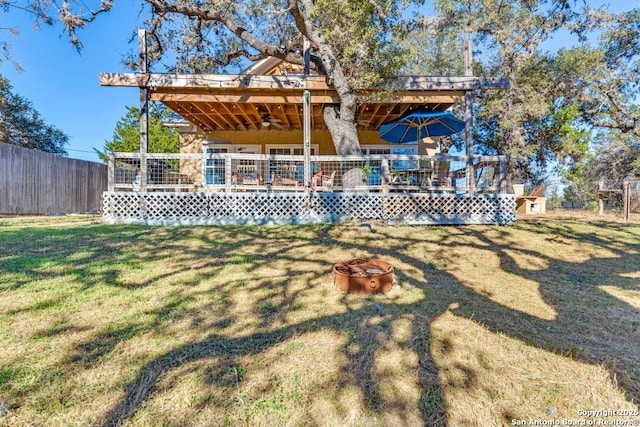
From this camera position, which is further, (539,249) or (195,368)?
(539,249)

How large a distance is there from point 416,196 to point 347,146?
210cm

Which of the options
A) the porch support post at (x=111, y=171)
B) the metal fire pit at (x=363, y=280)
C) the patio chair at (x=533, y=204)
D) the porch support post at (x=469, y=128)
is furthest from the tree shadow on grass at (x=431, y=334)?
the patio chair at (x=533, y=204)

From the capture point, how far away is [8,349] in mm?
2090

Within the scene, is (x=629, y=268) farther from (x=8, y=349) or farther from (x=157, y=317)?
(x=8, y=349)

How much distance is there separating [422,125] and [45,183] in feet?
42.4

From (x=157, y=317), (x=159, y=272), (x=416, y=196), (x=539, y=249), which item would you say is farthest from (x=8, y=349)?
(x=416, y=196)

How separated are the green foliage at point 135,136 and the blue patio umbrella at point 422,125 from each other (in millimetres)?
13281

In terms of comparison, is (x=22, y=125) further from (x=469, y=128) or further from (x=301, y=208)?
(x=469, y=128)

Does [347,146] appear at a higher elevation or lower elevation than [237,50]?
lower

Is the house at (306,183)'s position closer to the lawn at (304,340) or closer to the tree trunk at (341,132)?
the tree trunk at (341,132)

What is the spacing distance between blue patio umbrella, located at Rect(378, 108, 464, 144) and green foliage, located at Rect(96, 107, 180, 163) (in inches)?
523

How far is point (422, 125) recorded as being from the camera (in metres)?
8.09

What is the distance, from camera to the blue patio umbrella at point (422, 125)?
304 inches

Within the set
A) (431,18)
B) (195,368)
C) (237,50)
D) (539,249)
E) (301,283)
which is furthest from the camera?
(237,50)
